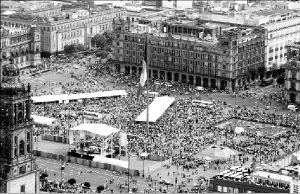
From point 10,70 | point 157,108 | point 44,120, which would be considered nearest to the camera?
point 10,70

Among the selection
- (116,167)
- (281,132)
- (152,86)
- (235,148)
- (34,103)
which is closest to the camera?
(116,167)

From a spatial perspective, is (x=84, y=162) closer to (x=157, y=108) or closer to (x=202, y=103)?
(x=157, y=108)

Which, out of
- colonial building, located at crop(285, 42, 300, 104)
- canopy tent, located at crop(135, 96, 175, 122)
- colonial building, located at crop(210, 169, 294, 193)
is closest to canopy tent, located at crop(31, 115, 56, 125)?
canopy tent, located at crop(135, 96, 175, 122)

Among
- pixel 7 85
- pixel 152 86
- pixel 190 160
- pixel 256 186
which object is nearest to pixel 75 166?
pixel 190 160

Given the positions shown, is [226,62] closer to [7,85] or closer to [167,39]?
[167,39]

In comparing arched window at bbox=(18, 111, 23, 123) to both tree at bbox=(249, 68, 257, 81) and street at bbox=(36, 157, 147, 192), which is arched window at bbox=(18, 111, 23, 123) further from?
tree at bbox=(249, 68, 257, 81)

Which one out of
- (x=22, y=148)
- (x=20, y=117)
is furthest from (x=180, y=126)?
(x=20, y=117)
